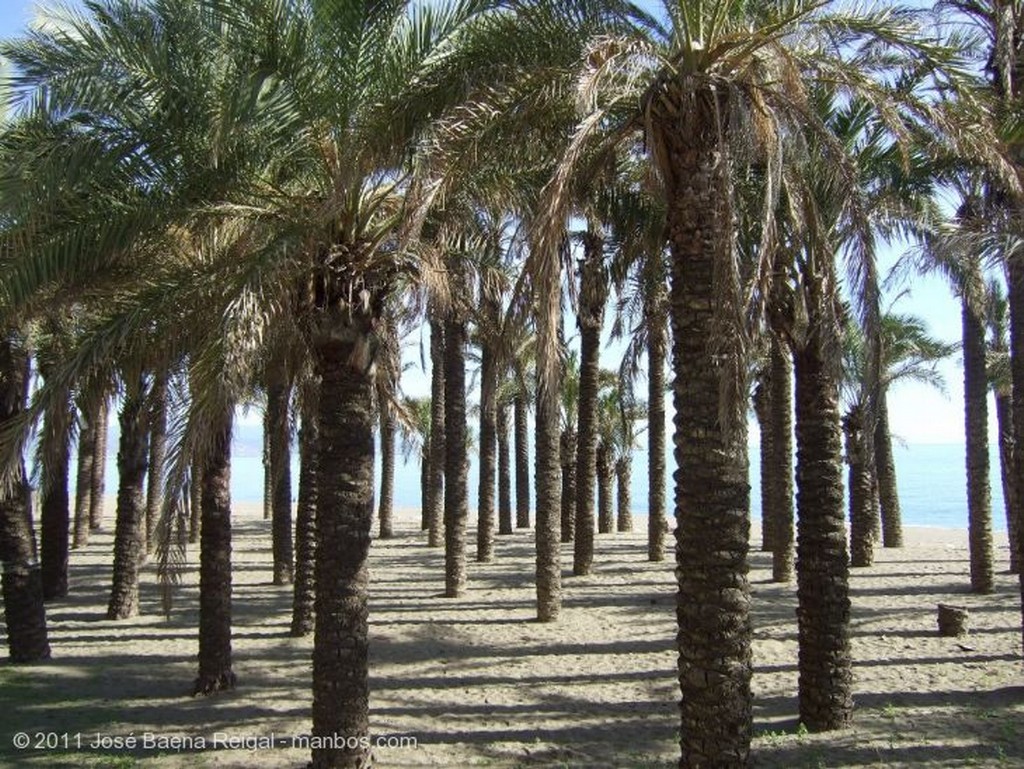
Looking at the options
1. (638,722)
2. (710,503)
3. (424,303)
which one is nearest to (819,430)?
(710,503)

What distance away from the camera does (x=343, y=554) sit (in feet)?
22.4

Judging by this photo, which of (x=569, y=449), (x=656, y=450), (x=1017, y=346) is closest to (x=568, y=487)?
(x=569, y=449)

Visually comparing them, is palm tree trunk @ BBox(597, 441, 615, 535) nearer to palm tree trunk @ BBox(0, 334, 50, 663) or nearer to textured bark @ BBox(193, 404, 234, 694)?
palm tree trunk @ BBox(0, 334, 50, 663)

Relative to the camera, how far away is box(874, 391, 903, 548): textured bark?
20016 mm

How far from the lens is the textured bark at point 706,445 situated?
213 inches

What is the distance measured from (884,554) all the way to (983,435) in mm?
6579

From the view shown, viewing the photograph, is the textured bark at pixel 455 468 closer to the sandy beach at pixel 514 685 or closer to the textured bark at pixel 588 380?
the sandy beach at pixel 514 685

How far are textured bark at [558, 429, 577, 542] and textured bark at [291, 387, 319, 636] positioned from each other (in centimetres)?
1130

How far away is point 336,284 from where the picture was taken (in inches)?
282

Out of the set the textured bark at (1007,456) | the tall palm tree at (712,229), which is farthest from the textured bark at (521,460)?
the tall palm tree at (712,229)

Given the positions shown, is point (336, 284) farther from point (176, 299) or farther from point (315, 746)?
point (315, 746)

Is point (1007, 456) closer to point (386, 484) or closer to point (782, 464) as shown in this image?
point (782, 464)

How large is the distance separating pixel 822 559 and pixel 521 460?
→ 70.4 feet

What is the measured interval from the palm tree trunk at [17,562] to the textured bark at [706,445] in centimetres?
908
